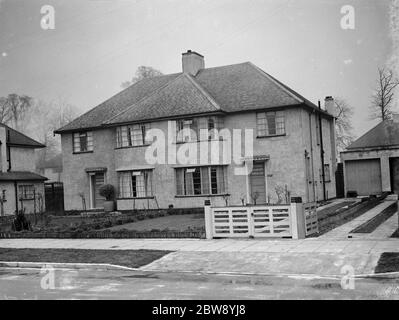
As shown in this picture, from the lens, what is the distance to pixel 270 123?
3053 centimetres

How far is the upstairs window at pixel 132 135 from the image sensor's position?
107ft

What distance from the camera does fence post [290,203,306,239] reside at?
54.6 ft

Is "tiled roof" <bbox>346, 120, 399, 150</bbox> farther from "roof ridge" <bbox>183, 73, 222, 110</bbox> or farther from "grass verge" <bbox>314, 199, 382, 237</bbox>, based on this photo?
"roof ridge" <bbox>183, 73, 222, 110</bbox>

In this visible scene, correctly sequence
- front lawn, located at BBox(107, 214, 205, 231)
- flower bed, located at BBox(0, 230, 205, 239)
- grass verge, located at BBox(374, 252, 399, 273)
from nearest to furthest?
grass verge, located at BBox(374, 252, 399, 273) < flower bed, located at BBox(0, 230, 205, 239) < front lawn, located at BBox(107, 214, 205, 231)

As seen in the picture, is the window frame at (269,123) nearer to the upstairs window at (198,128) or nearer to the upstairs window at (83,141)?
the upstairs window at (198,128)

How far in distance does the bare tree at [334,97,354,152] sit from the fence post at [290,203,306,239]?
56995 mm

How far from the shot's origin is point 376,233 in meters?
16.7

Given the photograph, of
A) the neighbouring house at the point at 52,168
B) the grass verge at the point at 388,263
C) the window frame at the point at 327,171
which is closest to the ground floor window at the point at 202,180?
the window frame at the point at 327,171

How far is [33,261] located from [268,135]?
18.0 m

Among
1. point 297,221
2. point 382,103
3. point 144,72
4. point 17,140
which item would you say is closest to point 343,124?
point 382,103

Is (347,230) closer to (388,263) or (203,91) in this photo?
(388,263)

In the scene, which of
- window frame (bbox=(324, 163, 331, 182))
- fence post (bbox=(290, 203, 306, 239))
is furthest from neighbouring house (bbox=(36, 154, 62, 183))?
fence post (bbox=(290, 203, 306, 239))

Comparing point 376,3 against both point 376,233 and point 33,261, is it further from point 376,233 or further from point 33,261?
point 33,261
